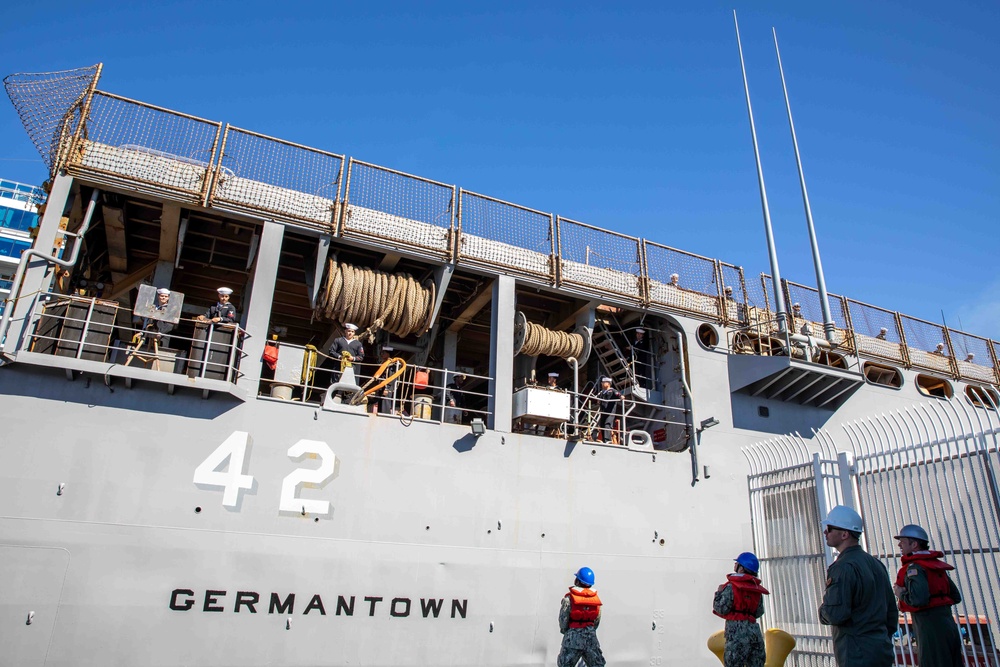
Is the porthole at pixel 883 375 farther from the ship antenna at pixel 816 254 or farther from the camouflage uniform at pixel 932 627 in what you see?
the camouflage uniform at pixel 932 627

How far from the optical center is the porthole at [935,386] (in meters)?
18.8

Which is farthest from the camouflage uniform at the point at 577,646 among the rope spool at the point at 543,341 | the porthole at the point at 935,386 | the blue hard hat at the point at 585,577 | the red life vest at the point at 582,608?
the porthole at the point at 935,386

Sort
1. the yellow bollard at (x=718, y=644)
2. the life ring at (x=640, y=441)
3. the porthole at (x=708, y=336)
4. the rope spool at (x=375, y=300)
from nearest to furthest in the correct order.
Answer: the yellow bollard at (x=718, y=644)
the rope spool at (x=375, y=300)
the life ring at (x=640, y=441)
the porthole at (x=708, y=336)

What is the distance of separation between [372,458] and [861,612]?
7.46 metres

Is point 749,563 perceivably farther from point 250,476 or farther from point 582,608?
point 250,476

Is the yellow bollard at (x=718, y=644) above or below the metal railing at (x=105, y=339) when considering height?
below

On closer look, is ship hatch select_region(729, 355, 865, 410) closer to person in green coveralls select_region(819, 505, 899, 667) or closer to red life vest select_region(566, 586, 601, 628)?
red life vest select_region(566, 586, 601, 628)

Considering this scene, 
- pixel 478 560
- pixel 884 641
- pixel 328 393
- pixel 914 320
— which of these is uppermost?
pixel 914 320

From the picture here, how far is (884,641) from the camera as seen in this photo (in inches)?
170

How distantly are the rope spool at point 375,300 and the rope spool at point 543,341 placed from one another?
1.89 metres

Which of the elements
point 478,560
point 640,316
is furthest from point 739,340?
point 478,560

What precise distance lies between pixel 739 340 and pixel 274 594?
36.2 feet

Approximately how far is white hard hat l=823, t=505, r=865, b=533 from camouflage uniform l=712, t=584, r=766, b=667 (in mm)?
2179

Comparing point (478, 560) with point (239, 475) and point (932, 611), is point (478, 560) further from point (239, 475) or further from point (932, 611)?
point (932, 611)
